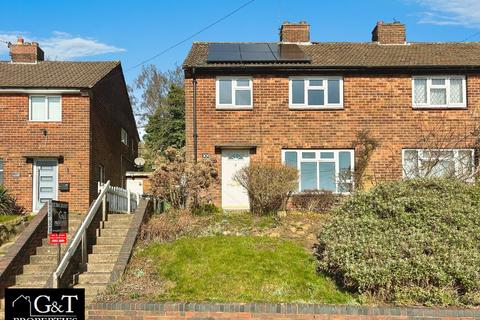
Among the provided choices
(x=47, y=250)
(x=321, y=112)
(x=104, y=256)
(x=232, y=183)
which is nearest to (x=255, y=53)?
(x=321, y=112)

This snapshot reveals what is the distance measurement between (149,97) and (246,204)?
30661 millimetres

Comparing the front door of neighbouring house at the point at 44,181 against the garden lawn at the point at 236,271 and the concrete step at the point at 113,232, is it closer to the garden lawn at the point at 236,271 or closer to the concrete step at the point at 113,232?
the concrete step at the point at 113,232

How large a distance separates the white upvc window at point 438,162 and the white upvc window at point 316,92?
3.06 m

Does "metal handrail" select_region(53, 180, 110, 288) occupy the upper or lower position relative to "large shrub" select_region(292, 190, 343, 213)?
lower

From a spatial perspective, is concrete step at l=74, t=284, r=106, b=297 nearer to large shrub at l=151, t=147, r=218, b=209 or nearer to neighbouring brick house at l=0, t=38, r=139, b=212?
large shrub at l=151, t=147, r=218, b=209

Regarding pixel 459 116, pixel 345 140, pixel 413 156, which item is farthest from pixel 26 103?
pixel 459 116

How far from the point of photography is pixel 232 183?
63.2ft

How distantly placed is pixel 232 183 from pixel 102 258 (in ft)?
23.3

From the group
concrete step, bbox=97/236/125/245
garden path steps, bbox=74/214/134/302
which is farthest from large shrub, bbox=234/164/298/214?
concrete step, bbox=97/236/125/245

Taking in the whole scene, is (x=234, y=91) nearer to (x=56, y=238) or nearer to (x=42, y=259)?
(x=42, y=259)

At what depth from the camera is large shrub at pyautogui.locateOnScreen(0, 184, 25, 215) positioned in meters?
18.5

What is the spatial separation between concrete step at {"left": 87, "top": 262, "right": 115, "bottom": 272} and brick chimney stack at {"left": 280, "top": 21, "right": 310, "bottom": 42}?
44.8 feet

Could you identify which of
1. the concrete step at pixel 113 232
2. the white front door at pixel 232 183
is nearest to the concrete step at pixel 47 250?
the concrete step at pixel 113 232

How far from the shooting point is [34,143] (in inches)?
782
